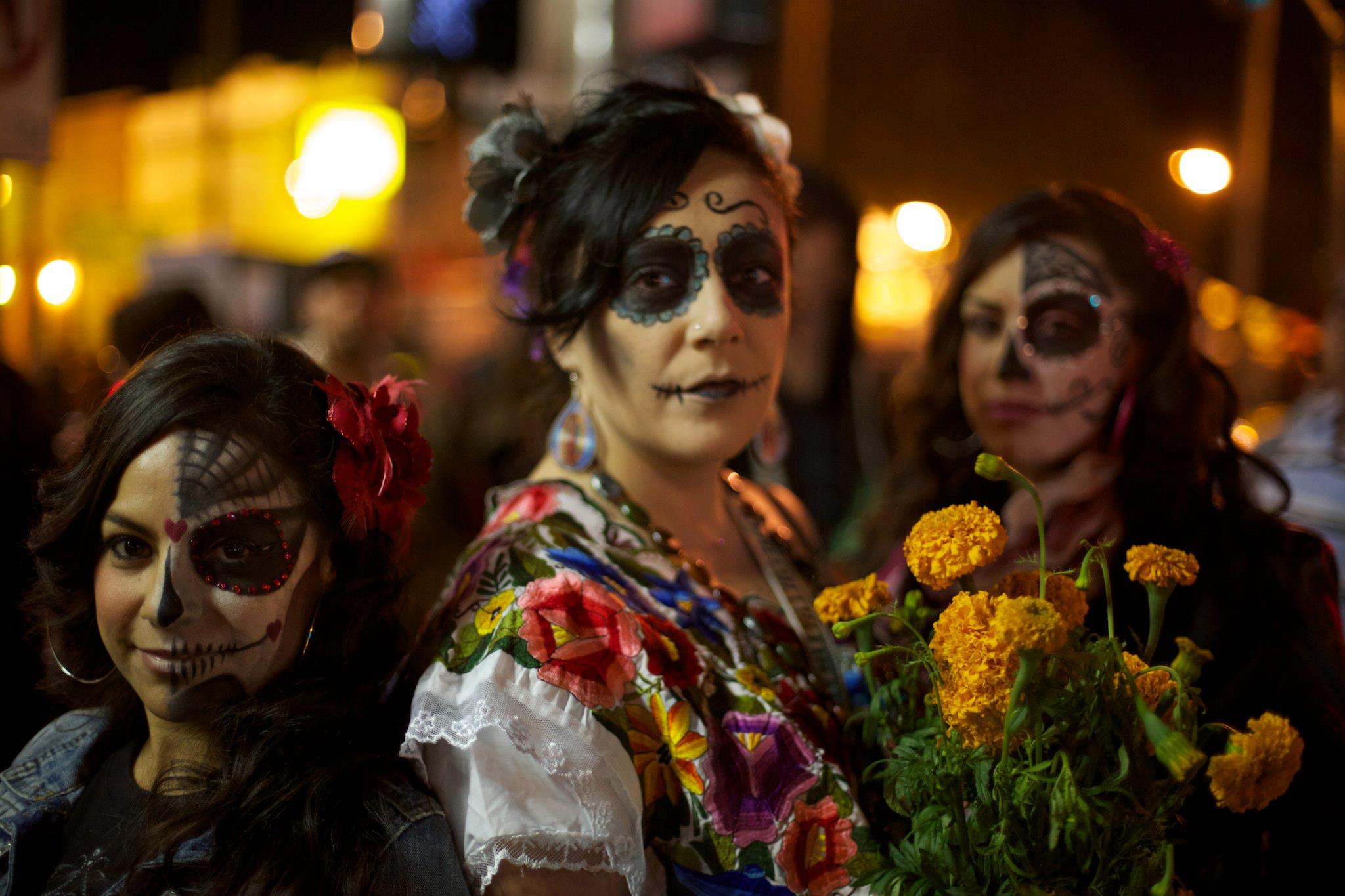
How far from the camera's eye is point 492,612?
1.70 metres

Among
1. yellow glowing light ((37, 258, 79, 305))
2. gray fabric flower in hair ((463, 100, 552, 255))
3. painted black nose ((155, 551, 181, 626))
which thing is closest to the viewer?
painted black nose ((155, 551, 181, 626))

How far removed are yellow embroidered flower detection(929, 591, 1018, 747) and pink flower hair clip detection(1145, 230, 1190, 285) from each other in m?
1.22

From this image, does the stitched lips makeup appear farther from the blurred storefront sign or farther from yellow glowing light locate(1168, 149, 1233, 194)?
yellow glowing light locate(1168, 149, 1233, 194)

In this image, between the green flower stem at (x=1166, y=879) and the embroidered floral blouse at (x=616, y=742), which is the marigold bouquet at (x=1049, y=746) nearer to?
the green flower stem at (x=1166, y=879)

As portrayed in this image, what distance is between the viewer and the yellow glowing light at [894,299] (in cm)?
1013

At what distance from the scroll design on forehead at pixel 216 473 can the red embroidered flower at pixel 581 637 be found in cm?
43

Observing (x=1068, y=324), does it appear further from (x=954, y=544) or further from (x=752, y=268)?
(x=954, y=544)

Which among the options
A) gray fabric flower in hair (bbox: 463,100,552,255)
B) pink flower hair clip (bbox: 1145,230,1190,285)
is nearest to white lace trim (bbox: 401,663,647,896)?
gray fabric flower in hair (bbox: 463,100,552,255)

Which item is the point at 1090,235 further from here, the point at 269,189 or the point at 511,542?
the point at 269,189

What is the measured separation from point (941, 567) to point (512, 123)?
3.98 ft

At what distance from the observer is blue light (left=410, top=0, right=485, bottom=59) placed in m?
10.8

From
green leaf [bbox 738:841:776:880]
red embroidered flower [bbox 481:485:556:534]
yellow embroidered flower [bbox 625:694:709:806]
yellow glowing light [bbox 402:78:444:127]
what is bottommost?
green leaf [bbox 738:841:776:880]

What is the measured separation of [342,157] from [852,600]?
9832mm

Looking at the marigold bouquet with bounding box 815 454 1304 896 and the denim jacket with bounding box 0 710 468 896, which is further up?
the marigold bouquet with bounding box 815 454 1304 896
